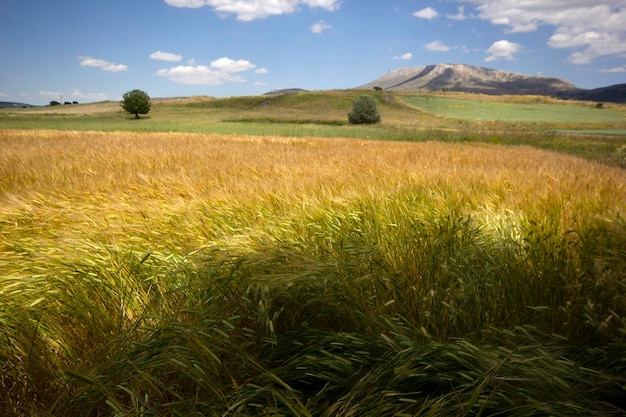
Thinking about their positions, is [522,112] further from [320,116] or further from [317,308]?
[317,308]

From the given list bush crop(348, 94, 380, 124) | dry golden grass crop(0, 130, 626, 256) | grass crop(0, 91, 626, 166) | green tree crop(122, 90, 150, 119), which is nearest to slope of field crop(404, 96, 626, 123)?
grass crop(0, 91, 626, 166)

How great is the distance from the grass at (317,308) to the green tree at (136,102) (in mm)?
49494

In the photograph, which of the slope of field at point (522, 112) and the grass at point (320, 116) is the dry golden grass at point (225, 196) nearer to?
the grass at point (320, 116)

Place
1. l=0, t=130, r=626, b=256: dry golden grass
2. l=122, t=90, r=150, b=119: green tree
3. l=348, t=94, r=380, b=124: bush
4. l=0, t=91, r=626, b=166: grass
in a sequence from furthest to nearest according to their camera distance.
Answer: l=122, t=90, r=150, b=119: green tree
l=348, t=94, r=380, b=124: bush
l=0, t=91, r=626, b=166: grass
l=0, t=130, r=626, b=256: dry golden grass

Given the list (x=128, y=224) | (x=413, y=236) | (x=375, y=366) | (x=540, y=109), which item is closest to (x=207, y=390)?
(x=375, y=366)

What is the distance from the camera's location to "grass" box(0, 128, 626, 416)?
1.09 metres

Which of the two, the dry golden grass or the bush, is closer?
the dry golden grass

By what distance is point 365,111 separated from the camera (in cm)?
3519

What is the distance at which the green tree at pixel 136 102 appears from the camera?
45.9 meters

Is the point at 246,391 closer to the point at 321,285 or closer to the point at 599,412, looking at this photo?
the point at 321,285

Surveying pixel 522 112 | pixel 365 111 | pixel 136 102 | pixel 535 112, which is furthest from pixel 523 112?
pixel 136 102

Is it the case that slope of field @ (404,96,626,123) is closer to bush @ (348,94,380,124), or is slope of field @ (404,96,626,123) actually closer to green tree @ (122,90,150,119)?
bush @ (348,94,380,124)

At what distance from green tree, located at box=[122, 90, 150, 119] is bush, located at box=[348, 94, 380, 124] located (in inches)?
1152

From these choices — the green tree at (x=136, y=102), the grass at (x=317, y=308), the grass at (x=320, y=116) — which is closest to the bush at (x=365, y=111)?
the grass at (x=320, y=116)
